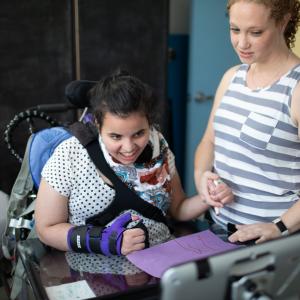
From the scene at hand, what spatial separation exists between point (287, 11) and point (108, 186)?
0.69 metres

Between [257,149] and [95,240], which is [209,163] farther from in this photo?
[95,240]

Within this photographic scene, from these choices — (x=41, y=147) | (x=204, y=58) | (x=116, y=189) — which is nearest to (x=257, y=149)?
(x=116, y=189)

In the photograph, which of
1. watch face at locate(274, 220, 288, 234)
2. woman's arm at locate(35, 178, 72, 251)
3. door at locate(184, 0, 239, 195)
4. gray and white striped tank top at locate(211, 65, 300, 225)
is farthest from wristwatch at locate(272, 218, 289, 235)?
door at locate(184, 0, 239, 195)

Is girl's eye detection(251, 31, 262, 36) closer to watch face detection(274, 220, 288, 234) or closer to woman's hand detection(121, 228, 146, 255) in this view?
watch face detection(274, 220, 288, 234)

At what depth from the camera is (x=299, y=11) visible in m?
1.30

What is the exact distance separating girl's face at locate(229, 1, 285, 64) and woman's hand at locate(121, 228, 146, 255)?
55 cm

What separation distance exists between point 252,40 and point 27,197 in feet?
2.98

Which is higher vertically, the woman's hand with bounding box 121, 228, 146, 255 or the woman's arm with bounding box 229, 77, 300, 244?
the woman's arm with bounding box 229, 77, 300, 244

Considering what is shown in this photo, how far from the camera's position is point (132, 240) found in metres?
1.22

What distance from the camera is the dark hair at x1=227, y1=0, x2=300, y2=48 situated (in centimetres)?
118

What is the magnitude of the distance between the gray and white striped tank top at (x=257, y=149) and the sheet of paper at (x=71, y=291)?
50cm

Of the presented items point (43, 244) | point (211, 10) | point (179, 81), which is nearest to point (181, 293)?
point (43, 244)

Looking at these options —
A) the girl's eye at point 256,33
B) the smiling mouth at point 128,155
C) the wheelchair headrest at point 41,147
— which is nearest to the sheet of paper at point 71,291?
the smiling mouth at point 128,155

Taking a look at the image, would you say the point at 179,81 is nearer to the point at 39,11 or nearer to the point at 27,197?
the point at 39,11
